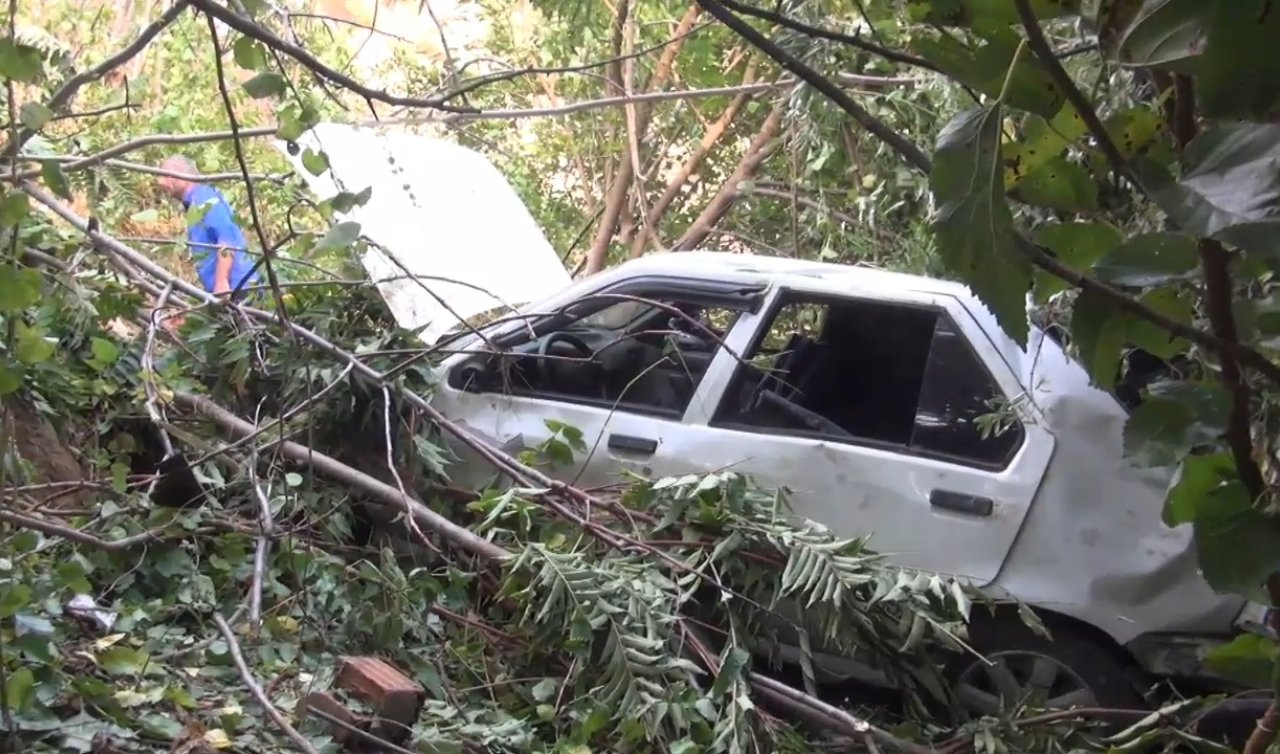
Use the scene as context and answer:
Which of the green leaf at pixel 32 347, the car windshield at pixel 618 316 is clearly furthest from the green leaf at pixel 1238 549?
the car windshield at pixel 618 316

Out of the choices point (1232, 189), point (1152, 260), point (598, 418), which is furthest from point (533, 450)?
point (1232, 189)

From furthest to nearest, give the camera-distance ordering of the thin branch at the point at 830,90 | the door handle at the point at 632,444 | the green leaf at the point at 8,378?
the door handle at the point at 632,444 → the green leaf at the point at 8,378 → the thin branch at the point at 830,90

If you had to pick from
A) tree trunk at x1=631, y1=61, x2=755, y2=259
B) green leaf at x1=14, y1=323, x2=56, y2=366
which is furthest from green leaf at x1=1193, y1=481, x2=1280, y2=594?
tree trunk at x1=631, y1=61, x2=755, y2=259

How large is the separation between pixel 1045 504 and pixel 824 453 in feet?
2.24

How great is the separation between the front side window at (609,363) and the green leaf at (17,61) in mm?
2493

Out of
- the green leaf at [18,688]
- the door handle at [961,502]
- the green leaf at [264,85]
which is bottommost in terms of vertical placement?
the door handle at [961,502]

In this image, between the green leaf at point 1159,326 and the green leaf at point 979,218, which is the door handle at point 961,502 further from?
the green leaf at point 979,218

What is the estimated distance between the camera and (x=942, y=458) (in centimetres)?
358

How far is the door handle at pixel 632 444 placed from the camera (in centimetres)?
390

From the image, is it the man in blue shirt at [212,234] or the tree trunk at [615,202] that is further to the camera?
the tree trunk at [615,202]

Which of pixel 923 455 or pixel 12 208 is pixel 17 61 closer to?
pixel 12 208

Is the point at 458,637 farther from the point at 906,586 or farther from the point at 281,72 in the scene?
the point at 281,72

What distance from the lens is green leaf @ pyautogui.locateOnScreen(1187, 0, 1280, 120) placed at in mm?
529

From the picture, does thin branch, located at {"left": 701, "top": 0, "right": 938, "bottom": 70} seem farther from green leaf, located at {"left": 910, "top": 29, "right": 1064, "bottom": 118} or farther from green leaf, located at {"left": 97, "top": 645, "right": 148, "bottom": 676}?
green leaf, located at {"left": 97, "top": 645, "right": 148, "bottom": 676}
